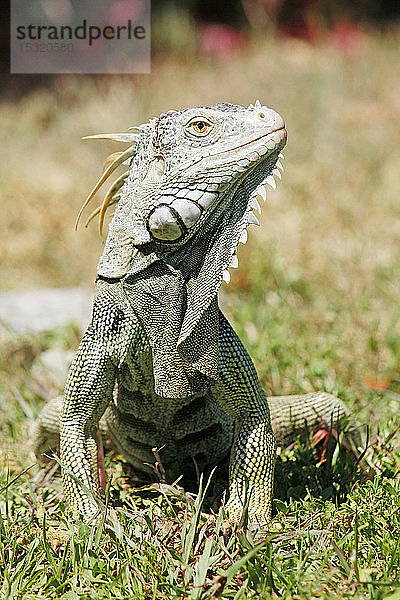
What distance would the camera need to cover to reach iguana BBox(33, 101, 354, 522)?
2.31m

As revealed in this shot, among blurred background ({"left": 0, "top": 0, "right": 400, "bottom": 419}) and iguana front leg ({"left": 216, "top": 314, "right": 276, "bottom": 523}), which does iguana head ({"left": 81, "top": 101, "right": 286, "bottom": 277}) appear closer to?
iguana front leg ({"left": 216, "top": 314, "right": 276, "bottom": 523})

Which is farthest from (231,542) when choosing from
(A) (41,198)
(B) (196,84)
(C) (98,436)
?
(B) (196,84)

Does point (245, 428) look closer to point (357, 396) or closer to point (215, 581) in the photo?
point (215, 581)

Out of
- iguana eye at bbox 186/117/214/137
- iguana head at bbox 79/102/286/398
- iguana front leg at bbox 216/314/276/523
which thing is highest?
iguana eye at bbox 186/117/214/137

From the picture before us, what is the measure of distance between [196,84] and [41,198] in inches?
152

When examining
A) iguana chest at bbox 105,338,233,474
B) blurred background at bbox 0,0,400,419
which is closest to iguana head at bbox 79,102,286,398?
iguana chest at bbox 105,338,233,474

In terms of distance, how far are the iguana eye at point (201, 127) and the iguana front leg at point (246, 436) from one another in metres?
0.69

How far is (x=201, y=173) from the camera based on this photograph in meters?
2.29

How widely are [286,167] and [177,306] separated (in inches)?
240

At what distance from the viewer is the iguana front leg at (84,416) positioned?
2.55 metres

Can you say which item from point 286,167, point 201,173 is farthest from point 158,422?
point 286,167

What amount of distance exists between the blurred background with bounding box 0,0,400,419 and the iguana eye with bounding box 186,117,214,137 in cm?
190

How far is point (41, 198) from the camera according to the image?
7.88 m

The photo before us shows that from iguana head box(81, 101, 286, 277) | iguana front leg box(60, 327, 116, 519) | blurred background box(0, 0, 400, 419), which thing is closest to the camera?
iguana head box(81, 101, 286, 277)
